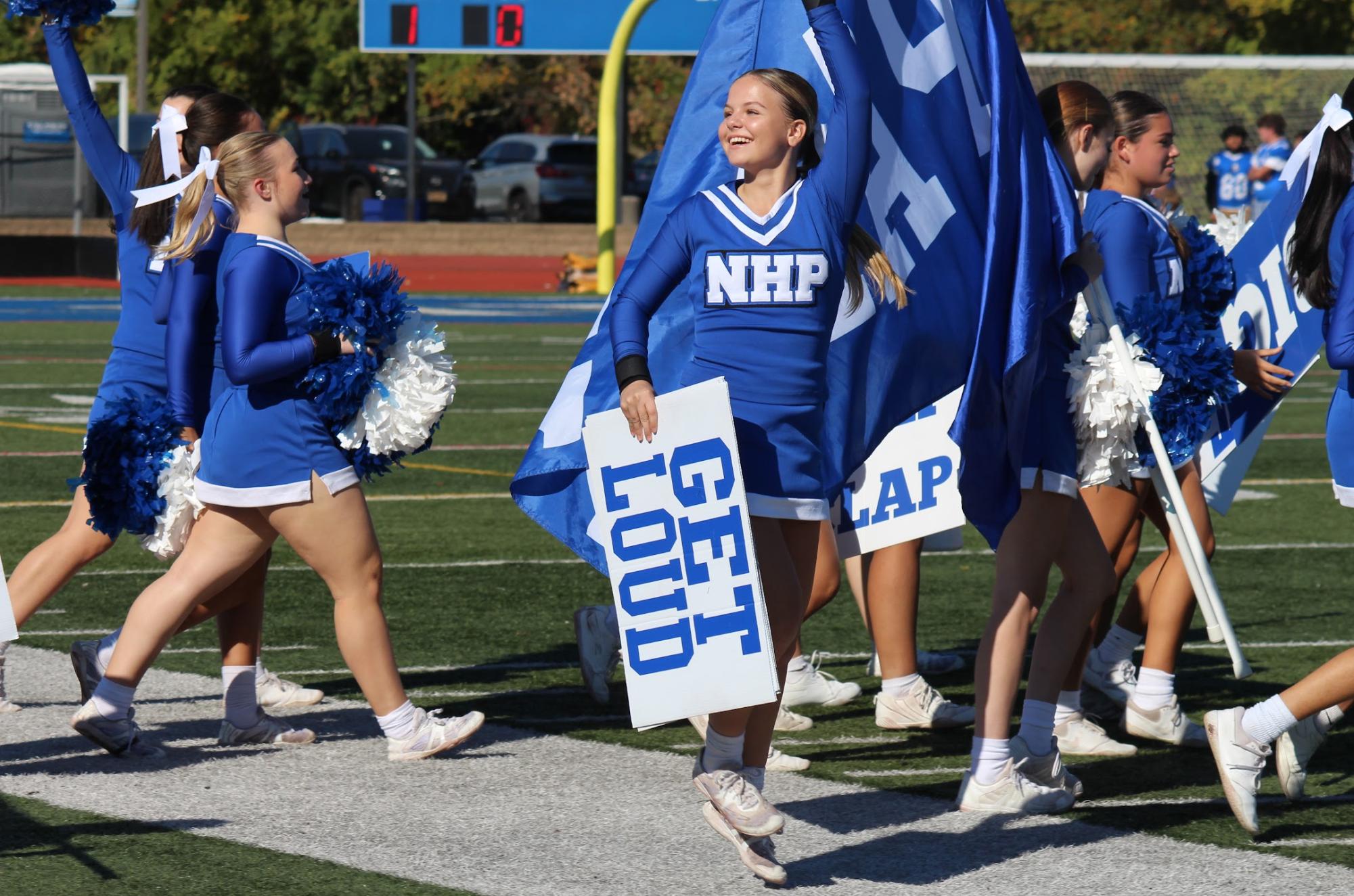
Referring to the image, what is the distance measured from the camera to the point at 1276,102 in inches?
1188

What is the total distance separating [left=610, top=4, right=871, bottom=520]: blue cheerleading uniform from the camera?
4496 mm

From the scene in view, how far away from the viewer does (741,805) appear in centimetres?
439

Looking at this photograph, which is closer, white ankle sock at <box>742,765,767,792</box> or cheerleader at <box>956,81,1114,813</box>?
white ankle sock at <box>742,765,767,792</box>

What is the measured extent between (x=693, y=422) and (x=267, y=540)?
1.73m

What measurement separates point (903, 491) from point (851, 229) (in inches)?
58.7

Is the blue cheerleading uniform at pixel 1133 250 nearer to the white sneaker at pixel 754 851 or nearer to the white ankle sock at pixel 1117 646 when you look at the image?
the white ankle sock at pixel 1117 646

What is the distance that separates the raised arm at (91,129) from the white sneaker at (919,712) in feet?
8.51

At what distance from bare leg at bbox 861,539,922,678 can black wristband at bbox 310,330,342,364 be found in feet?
5.73

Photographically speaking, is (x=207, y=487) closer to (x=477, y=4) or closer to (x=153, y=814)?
(x=153, y=814)

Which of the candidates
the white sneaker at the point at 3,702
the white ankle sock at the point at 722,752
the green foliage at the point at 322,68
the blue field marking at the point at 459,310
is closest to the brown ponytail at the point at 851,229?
the white ankle sock at the point at 722,752

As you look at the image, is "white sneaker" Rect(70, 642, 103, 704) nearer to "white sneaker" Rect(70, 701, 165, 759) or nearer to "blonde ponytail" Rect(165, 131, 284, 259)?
"white sneaker" Rect(70, 701, 165, 759)

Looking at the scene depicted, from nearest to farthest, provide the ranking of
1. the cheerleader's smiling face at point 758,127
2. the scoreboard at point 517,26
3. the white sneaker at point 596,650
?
the cheerleader's smiling face at point 758,127
the white sneaker at point 596,650
the scoreboard at point 517,26

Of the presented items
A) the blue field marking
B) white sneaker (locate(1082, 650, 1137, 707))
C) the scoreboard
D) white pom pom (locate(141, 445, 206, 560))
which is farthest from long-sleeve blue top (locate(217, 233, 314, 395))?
the scoreboard

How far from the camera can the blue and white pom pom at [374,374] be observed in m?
5.46
